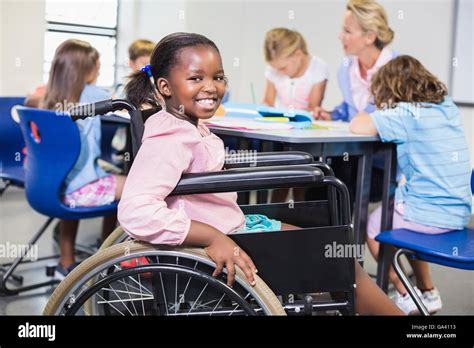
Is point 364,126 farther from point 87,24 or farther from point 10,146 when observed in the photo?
point 10,146

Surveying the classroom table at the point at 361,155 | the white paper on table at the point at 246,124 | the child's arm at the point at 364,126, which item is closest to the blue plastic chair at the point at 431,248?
the classroom table at the point at 361,155

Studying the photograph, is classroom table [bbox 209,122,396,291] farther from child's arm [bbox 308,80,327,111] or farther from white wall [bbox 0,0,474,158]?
child's arm [bbox 308,80,327,111]

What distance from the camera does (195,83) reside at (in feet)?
4.28

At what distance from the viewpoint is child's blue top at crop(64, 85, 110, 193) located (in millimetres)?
2203

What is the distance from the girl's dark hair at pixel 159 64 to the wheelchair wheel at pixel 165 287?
303 mm

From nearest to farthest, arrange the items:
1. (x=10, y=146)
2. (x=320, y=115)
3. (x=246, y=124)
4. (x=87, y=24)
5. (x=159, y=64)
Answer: (x=159, y=64), (x=87, y=24), (x=246, y=124), (x=10, y=146), (x=320, y=115)

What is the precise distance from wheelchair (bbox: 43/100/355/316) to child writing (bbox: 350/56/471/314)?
765mm

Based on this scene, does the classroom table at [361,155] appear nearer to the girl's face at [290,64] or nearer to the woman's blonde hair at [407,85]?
the woman's blonde hair at [407,85]

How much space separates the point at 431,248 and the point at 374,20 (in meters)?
1.14

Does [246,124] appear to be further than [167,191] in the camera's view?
Yes

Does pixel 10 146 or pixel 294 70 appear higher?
pixel 294 70

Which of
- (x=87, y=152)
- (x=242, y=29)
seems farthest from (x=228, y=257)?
(x=242, y=29)

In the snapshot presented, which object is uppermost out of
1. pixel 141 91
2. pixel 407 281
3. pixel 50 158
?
pixel 141 91

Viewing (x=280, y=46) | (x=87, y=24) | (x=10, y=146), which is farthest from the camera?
(x=280, y=46)
